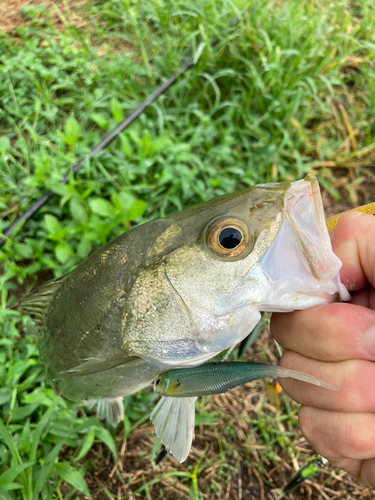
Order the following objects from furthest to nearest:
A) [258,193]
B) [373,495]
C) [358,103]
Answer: [358,103] < [373,495] < [258,193]

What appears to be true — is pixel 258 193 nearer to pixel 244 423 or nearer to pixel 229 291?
pixel 229 291

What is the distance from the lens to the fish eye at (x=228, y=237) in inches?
48.2

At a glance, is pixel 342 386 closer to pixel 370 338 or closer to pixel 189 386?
pixel 370 338

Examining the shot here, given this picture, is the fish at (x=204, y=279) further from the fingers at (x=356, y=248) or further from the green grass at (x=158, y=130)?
the green grass at (x=158, y=130)

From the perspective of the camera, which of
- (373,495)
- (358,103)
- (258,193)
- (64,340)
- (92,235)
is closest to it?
(258,193)

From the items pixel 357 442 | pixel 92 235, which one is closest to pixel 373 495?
pixel 357 442

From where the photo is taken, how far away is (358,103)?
12.3ft

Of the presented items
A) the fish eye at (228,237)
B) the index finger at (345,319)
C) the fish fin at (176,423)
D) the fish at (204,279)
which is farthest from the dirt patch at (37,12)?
the fish fin at (176,423)

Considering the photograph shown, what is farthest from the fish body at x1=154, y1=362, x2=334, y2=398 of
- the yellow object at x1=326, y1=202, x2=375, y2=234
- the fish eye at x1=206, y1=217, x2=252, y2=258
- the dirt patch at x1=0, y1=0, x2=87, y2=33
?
the dirt patch at x1=0, y1=0, x2=87, y2=33

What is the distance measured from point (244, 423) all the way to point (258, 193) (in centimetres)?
197

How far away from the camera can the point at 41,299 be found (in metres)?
1.84

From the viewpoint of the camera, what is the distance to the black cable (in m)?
2.77

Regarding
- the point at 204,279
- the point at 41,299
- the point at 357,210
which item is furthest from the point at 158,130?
the point at 204,279

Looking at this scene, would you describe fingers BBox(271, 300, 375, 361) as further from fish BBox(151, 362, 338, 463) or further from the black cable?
the black cable
